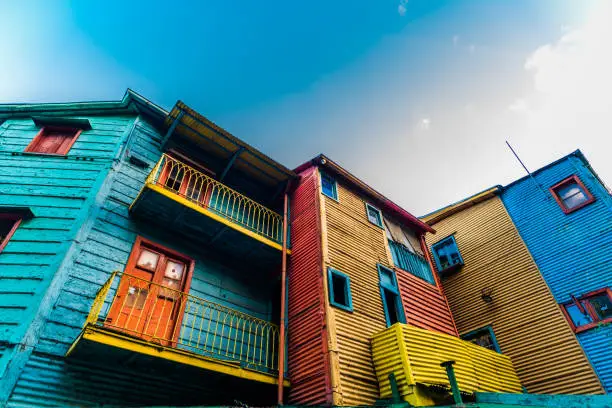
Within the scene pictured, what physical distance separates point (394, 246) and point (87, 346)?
10366 millimetres

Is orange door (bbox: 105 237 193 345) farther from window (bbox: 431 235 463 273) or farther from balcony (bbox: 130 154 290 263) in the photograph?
window (bbox: 431 235 463 273)

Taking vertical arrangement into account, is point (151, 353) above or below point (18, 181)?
below

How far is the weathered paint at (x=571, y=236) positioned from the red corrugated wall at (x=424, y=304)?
396 cm

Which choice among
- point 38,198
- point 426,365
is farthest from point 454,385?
point 38,198

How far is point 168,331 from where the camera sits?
864 centimetres

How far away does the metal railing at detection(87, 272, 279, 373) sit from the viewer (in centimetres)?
795

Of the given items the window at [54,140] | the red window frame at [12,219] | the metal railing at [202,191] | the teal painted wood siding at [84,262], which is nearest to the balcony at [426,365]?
the teal painted wood siding at [84,262]

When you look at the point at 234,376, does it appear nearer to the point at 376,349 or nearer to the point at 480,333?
the point at 376,349

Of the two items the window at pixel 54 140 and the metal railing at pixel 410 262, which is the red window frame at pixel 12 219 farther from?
the metal railing at pixel 410 262

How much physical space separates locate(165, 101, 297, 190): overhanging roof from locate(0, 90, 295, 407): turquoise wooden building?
0.05m

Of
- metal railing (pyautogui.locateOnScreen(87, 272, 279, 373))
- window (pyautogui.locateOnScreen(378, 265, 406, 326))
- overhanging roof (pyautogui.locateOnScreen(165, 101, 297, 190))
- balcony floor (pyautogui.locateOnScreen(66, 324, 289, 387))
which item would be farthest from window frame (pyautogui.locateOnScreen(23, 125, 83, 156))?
window (pyautogui.locateOnScreen(378, 265, 406, 326))

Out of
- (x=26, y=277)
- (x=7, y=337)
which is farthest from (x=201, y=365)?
(x=26, y=277)

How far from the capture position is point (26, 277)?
7.50 meters

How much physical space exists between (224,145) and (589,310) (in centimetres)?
1352
